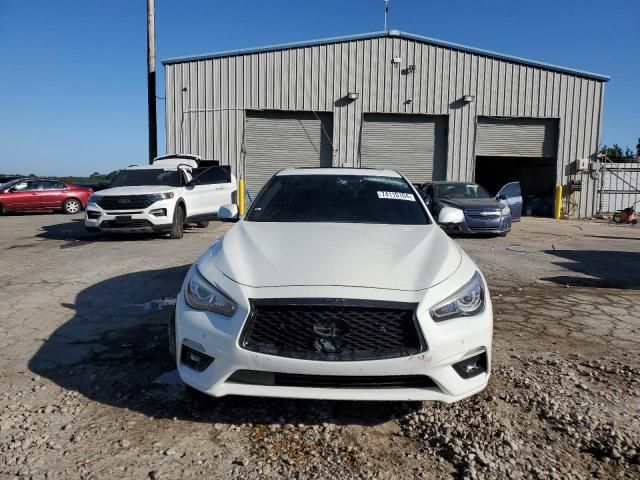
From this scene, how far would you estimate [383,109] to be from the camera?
1875 cm

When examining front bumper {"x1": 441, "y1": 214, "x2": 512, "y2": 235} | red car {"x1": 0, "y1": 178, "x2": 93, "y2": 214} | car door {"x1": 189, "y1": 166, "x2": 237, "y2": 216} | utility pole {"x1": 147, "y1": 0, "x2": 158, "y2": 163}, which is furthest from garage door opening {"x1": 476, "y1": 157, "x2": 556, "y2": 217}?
red car {"x1": 0, "y1": 178, "x2": 93, "y2": 214}

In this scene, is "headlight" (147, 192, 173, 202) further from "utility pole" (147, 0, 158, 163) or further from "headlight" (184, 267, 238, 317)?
"headlight" (184, 267, 238, 317)

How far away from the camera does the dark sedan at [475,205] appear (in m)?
11.9

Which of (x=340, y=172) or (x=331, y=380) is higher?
(x=340, y=172)

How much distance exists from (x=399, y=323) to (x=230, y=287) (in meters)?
0.93

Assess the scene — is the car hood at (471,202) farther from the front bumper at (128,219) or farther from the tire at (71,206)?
the tire at (71,206)

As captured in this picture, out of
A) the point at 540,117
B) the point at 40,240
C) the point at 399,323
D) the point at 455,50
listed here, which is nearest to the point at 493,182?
the point at 540,117

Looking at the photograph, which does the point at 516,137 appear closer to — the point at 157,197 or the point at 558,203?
the point at 558,203

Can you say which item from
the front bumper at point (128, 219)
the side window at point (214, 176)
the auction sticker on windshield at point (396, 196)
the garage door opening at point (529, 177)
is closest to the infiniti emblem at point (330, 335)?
the auction sticker on windshield at point (396, 196)

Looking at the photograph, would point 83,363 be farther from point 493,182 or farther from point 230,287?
point 493,182

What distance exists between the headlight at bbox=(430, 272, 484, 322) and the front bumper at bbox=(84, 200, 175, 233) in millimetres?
8506

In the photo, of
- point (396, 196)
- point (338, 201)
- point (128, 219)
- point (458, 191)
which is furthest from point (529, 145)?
point (338, 201)

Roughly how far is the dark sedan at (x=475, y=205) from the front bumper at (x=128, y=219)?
574 centimetres

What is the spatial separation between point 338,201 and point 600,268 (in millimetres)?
5876
